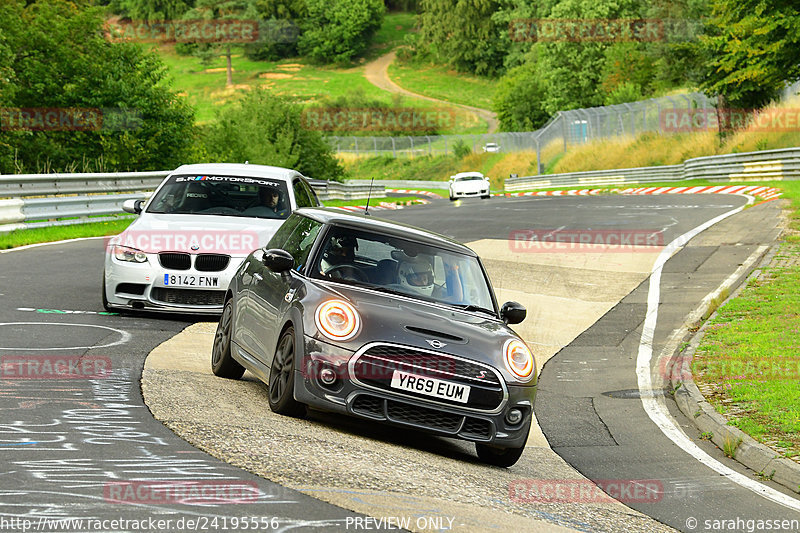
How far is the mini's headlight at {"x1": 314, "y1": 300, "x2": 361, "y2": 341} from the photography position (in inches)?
294

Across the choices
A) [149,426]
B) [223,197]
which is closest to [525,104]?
[223,197]

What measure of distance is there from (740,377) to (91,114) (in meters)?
29.0

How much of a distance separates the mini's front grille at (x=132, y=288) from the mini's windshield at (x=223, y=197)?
1.31 m

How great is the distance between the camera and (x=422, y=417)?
7500 millimetres

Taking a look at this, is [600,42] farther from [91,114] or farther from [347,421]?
[347,421]

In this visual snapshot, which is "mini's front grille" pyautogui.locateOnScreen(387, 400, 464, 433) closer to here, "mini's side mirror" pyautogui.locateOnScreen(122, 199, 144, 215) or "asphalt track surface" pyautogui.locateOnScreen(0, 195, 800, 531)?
"asphalt track surface" pyautogui.locateOnScreen(0, 195, 800, 531)

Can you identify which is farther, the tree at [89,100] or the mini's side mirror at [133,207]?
the tree at [89,100]

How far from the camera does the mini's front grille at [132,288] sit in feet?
39.4

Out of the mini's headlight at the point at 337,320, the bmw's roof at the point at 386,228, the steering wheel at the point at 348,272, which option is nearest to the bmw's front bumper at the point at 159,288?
the bmw's roof at the point at 386,228

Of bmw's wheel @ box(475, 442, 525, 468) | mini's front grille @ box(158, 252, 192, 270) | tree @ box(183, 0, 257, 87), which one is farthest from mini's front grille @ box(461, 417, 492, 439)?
tree @ box(183, 0, 257, 87)

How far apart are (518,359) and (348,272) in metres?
1.56

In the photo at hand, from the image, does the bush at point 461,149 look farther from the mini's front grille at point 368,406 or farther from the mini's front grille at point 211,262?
the mini's front grille at point 368,406

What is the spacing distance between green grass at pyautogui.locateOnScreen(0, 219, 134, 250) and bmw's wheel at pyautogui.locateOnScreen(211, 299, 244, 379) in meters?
10.4

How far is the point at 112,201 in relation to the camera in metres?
25.4
